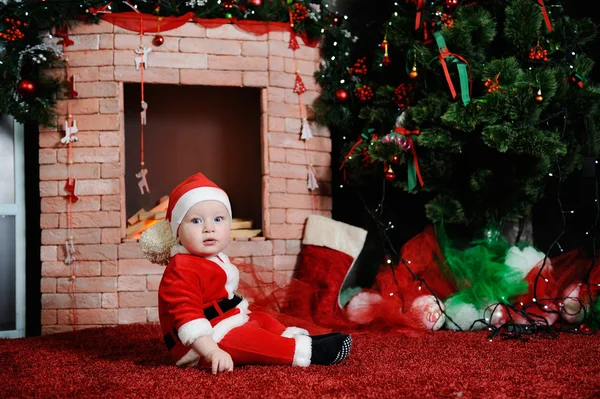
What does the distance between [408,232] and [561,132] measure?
92 cm

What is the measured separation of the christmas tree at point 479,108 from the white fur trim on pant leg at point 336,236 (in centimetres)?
25

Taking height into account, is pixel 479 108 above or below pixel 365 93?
below

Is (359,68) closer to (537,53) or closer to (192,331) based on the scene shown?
(537,53)

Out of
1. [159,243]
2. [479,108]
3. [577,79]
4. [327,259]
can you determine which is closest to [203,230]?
[159,243]

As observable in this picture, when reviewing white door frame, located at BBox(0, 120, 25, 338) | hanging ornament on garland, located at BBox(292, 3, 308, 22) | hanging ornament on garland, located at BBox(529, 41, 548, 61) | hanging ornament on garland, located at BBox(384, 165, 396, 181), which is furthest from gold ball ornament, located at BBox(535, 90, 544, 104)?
white door frame, located at BBox(0, 120, 25, 338)

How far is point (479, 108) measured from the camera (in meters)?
2.57

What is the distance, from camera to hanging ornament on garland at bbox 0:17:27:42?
8.94 ft

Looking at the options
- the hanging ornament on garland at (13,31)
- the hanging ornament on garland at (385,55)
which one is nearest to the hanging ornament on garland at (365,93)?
the hanging ornament on garland at (385,55)

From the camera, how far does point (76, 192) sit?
2895 millimetres

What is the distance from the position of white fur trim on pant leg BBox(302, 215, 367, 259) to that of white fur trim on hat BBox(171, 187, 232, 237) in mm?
1186

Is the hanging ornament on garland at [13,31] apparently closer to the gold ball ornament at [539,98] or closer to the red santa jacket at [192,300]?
the red santa jacket at [192,300]

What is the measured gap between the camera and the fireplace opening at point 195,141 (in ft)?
11.2

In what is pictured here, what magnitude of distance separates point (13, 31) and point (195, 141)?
1118 mm

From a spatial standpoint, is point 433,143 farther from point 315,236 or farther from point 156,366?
point 156,366
